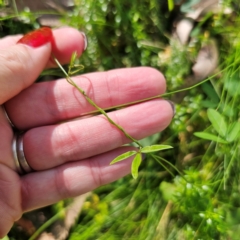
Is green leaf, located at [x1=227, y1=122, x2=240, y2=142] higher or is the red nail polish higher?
the red nail polish

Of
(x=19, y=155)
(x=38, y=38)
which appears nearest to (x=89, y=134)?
(x=19, y=155)

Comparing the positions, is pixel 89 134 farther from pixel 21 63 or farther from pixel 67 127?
pixel 21 63

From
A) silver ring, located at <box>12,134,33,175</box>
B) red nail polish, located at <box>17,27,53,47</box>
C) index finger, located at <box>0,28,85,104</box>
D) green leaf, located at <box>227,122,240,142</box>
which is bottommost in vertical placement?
silver ring, located at <box>12,134,33,175</box>

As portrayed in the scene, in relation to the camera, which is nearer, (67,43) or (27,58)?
(27,58)

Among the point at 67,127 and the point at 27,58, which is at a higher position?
the point at 27,58

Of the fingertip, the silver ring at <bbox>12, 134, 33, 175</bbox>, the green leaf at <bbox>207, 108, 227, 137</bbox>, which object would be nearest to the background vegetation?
the green leaf at <bbox>207, 108, 227, 137</bbox>

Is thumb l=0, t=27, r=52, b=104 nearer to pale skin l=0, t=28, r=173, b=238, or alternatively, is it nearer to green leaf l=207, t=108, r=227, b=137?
pale skin l=0, t=28, r=173, b=238
